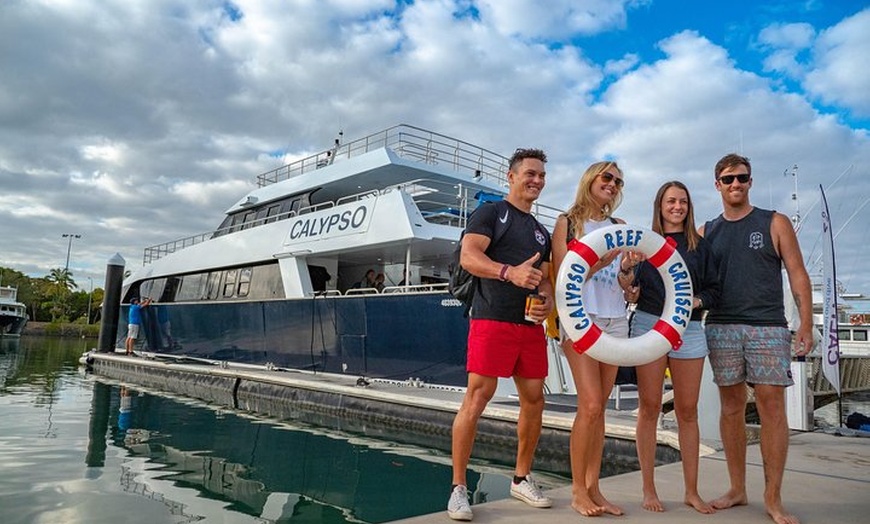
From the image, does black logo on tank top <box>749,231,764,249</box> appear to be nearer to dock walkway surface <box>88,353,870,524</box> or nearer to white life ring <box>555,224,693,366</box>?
white life ring <box>555,224,693,366</box>

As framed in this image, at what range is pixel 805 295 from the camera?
2.92 m

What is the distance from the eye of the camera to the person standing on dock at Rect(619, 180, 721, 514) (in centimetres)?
297

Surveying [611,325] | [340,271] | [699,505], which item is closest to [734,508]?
[699,505]

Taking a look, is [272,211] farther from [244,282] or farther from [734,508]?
[734,508]

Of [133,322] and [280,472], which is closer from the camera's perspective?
[280,472]

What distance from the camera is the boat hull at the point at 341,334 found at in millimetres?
9008

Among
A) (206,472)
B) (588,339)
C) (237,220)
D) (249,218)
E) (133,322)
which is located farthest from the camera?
(133,322)

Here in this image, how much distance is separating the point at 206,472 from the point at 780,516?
5.10m

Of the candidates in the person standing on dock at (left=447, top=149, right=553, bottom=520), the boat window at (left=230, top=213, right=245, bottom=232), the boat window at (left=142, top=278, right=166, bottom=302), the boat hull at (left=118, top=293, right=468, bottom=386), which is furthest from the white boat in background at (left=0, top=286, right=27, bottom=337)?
the person standing on dock at (left=447, top=149, right=553, bottom=520)

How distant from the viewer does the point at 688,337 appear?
3.02 metres

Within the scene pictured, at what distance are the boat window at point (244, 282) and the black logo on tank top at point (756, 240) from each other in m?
11.4

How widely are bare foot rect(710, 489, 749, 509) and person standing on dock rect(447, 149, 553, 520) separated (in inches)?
33.2

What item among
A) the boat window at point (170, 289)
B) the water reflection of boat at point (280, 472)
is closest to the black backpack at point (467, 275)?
the water reflection of boat at point (280, 472)

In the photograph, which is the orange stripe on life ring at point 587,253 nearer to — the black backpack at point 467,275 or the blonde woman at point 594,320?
the blonde woman at point 594,320
